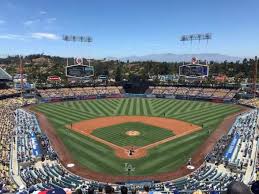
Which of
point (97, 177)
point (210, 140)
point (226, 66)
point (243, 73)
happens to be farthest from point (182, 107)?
point (226, 66)

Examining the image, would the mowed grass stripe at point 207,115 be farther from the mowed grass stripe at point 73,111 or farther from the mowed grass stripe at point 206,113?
the mowed grass stripe at point 73,111

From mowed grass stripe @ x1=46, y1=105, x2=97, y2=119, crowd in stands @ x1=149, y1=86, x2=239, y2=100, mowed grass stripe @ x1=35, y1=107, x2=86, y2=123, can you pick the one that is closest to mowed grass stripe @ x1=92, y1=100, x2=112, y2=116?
mowed grass stripe @ x1=46, y1=105, x2=97, y2=119

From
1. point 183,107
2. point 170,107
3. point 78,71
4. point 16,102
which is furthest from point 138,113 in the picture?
point 16,102

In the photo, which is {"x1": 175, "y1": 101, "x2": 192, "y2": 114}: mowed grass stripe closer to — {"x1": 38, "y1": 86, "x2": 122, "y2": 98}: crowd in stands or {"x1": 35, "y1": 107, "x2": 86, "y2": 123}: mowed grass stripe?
{"x1": 35, "y1": 107, "x2": 86, "y2": 123}: mowed grass stripe

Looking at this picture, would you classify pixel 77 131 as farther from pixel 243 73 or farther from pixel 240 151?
pixel 243 73

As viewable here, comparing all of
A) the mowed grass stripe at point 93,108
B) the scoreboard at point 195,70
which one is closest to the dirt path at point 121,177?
the mowed grass stripe at point 93,108
